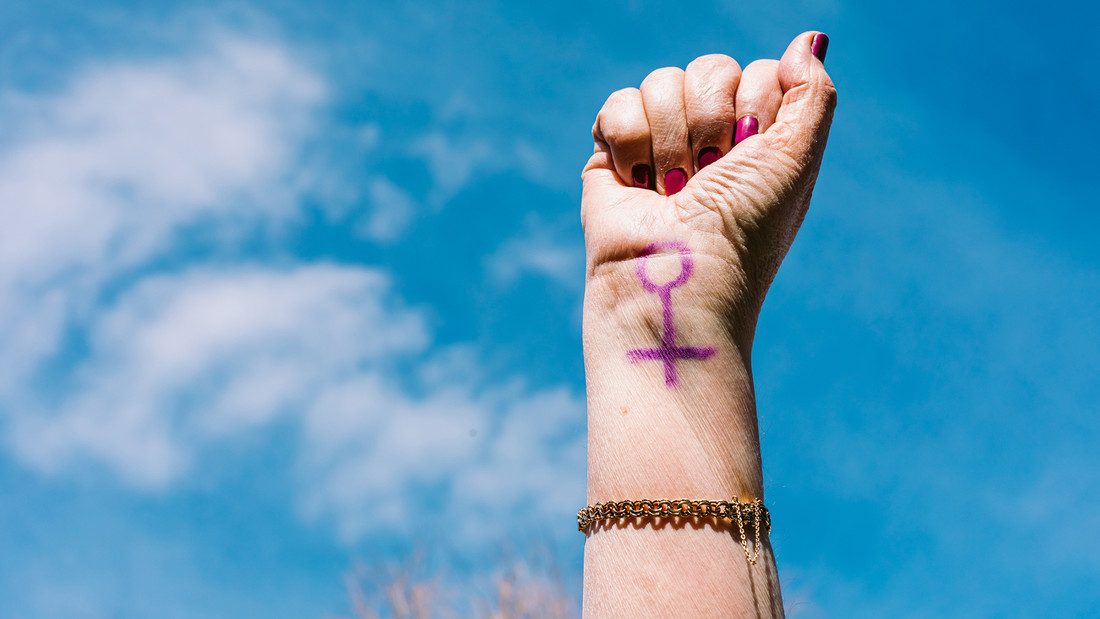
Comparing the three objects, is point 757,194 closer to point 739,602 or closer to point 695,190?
point 695,190

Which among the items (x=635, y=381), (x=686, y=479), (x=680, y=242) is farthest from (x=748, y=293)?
(x=686, y=479)

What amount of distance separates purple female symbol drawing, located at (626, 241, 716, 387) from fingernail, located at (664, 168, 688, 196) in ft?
1.35

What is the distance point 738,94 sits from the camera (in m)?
3.95

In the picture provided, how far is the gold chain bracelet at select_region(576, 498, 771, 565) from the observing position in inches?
121

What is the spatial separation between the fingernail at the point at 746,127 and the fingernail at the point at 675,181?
0.99 ft

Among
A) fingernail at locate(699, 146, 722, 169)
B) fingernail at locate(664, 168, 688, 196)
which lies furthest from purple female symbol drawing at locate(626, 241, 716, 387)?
fingernail at locate(699, 146, 722, 169)

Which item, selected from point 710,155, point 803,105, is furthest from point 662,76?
point 803,105

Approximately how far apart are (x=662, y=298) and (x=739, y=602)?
1256 mm

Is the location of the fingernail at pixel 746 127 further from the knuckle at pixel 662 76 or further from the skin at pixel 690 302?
the knuckle at pixel 662 76

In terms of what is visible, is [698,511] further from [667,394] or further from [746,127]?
[746,127]

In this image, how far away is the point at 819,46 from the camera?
4.05 m

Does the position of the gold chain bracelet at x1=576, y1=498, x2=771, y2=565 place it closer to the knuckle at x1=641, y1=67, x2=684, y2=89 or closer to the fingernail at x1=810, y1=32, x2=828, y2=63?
the knuckle at x1=641, y1=67, x2=684, y2=89

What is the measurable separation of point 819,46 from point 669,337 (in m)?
1.73

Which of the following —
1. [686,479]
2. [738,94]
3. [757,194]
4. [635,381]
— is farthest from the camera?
[738,94]
